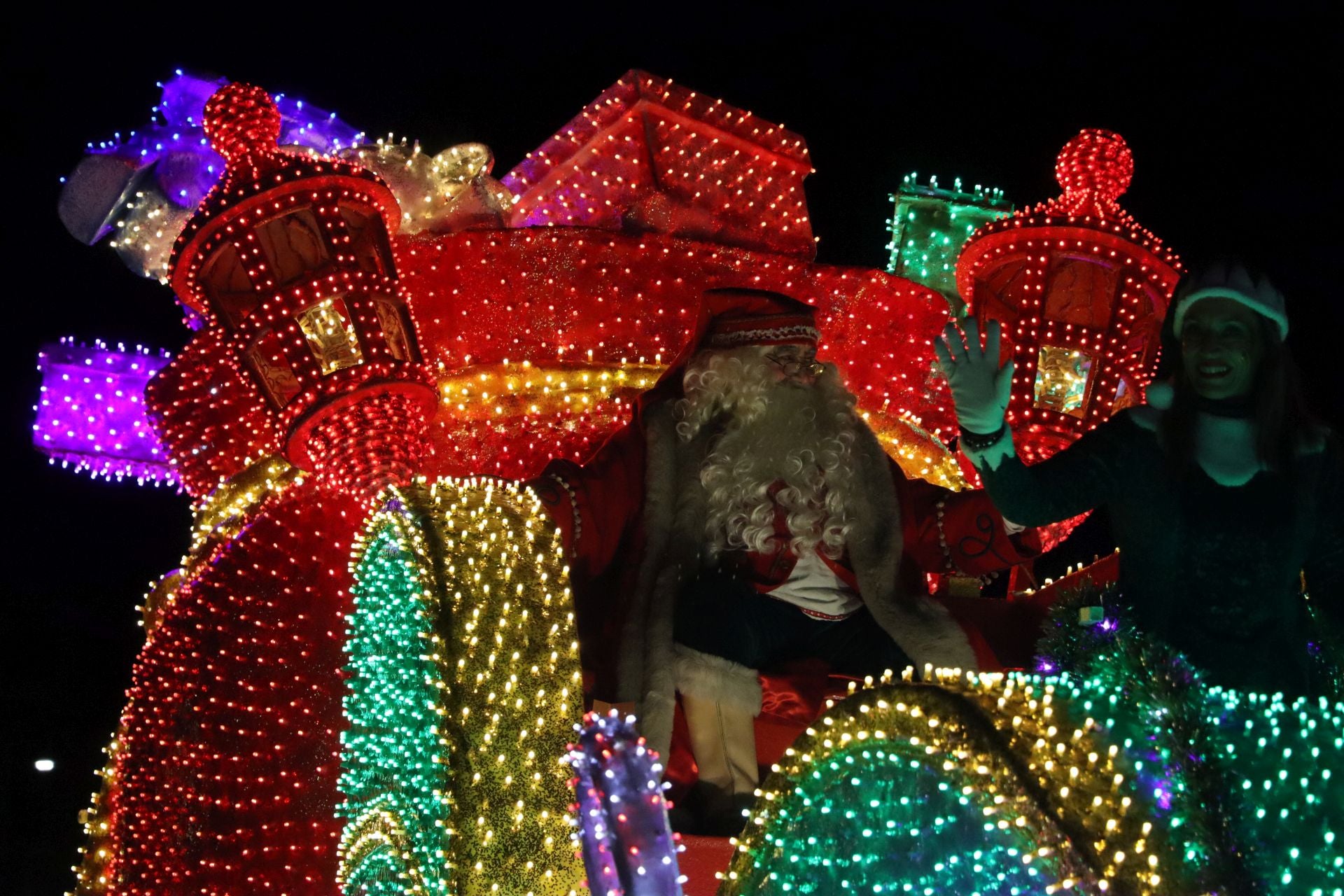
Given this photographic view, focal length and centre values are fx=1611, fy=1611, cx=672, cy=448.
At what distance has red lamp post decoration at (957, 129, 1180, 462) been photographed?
6.28 m

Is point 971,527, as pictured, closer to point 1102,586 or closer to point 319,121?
point 1102,586

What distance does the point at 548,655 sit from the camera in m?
4.32

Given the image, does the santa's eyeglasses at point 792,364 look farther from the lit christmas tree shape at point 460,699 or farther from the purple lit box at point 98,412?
the purple lit box at point 98,412

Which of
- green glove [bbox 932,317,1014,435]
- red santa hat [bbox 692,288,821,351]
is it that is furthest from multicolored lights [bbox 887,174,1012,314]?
green glove [bbox 932,317,1014,435]

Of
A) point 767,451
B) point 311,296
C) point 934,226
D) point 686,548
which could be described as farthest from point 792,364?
point 934,226

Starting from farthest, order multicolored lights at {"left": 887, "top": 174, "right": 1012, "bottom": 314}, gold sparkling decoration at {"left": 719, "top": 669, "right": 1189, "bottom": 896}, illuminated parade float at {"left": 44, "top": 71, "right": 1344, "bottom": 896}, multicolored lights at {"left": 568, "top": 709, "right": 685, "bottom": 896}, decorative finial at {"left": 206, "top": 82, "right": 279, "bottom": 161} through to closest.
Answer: multicolored lights at {"left": 887, "top": 174, "right": 1012, "bottom": 314} < decorative finial at {"left": 206, "top": 82, "right": 279, "bottom": 161} < multicolored lights at {"left": 568, "top": 709, "right": 685, "bottom": 896} < illuminated parade float at {"left": 44, "top": 71, "right": 1344, "bottom": 896} < gold sparkling decoration at {"left": 719, "top": 669, "right": 1189, "bottom": 896}

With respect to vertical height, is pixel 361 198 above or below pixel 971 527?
above

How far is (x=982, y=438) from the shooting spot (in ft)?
12.0

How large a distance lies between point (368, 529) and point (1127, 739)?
2.44 metres

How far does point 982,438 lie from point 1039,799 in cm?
102

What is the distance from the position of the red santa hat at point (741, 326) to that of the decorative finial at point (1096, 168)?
149cm

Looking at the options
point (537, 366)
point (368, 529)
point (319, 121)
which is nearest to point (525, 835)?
point (368, 529)

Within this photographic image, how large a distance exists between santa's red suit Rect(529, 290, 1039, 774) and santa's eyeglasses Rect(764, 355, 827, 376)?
0.06 m

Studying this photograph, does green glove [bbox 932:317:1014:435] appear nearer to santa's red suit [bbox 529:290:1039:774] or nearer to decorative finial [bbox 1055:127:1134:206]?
santa's red suit [bbox 529:290:1039:774]
